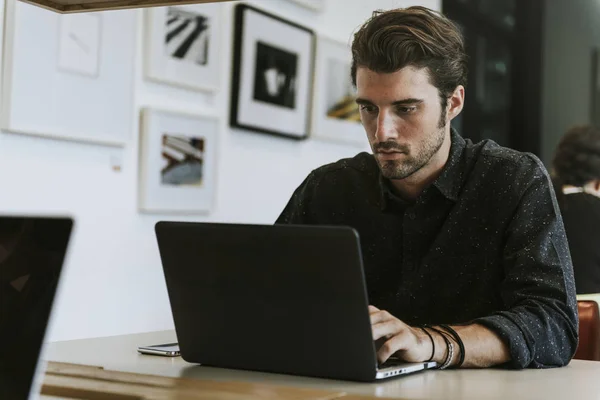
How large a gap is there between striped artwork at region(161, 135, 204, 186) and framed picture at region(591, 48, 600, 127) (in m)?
3.12

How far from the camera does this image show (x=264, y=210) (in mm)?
3990

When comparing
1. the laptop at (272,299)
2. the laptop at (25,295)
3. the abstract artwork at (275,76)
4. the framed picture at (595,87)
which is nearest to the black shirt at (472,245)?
the laptop at (272,299)

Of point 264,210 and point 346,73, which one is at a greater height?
point 346,73

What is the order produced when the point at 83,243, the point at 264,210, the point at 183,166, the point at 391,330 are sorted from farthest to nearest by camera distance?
the point at 264,210 → the point at 183,166 → the point at 83,243 → the point at 391,330

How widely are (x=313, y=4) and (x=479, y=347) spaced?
2856mm

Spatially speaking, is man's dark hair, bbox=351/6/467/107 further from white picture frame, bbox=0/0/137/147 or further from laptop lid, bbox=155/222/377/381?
white picture frame, bbox=0/0/137/147

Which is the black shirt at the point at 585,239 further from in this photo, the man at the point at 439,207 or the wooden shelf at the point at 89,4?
the wooden shelf at the point at 89,4

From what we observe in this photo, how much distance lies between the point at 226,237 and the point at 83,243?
182 centimetres

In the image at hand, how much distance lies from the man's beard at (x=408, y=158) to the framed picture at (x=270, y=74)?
→ 1851 mm

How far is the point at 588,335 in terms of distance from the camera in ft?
6.46

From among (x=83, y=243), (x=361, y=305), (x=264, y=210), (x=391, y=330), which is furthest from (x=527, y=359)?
(x=264, y=210)

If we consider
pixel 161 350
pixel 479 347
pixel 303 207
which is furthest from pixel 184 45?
pixel 479 347

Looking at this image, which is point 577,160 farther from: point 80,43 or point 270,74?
point 80,43

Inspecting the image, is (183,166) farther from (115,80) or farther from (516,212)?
(516,212)
